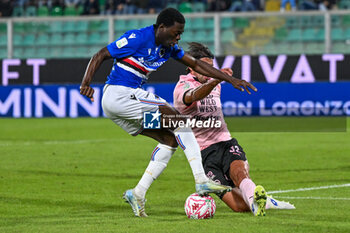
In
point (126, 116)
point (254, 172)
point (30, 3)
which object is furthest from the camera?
point (30, 3)

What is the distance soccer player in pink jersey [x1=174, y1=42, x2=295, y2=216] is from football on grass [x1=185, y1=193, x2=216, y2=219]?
1.18 ft

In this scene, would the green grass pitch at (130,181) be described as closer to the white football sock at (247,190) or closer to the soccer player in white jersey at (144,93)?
the white football sock at (247,190)

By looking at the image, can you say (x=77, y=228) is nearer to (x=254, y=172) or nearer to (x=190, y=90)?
(x=190, y=90)

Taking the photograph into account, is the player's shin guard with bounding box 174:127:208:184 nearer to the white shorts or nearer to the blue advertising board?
the white shorts

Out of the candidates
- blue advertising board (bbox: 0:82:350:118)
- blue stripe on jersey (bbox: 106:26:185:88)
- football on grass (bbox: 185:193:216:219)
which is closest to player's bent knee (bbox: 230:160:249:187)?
football on grass (bbox: 185:193:216:219)

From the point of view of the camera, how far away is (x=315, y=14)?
791 inches

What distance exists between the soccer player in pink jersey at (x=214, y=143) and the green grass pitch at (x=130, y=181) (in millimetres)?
191

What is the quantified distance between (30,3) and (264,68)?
341 inches

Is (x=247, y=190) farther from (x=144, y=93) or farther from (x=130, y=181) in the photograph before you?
(x=130, y=181)

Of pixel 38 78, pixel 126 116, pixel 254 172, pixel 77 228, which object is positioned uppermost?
pixel 126 116

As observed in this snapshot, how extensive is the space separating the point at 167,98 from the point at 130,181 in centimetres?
1067

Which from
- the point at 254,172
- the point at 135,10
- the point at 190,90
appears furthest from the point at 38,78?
the point at 190,90

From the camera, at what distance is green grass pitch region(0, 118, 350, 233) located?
634 centimetres

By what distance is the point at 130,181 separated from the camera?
966 cm
